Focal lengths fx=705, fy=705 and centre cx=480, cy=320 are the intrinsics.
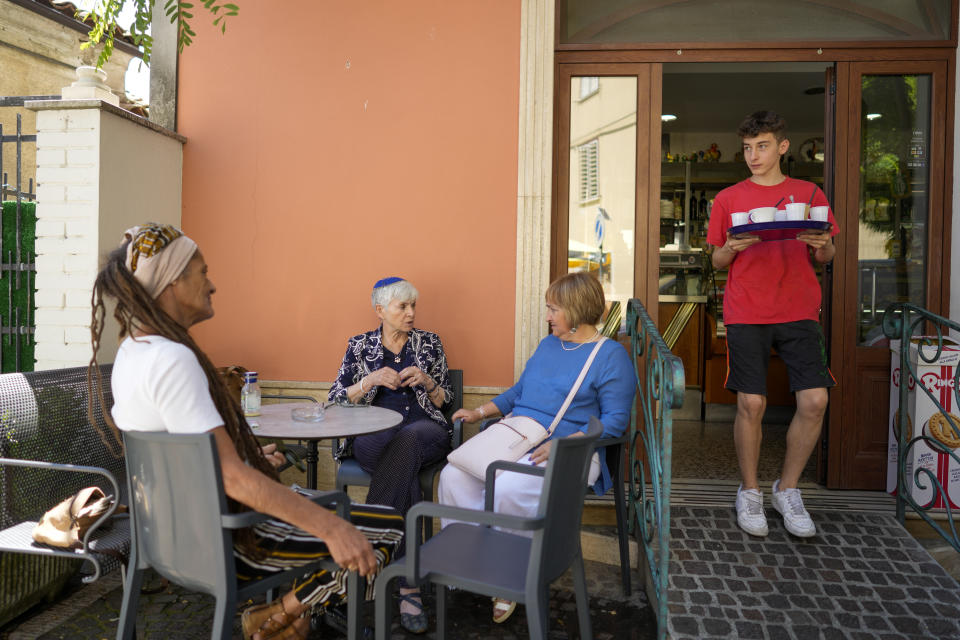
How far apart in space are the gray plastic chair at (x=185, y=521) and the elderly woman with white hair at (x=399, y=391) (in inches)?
45.7

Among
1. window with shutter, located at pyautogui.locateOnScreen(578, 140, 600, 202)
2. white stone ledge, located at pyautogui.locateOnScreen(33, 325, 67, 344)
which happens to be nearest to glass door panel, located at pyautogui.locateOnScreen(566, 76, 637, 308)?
window with shutter, located at pyautogui.locateOnScreen(578, 140, 600, 202)

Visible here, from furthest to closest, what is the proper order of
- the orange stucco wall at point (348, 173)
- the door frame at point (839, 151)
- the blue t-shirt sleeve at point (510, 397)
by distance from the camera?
the orange stucco wall at point (348, 173)
the door frame at point (839, 151)
the blue t-shirt sleeve at point (510, 397)

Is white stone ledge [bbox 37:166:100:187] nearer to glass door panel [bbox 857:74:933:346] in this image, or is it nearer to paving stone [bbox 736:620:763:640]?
paving stone [bbox 736:620:763:640]

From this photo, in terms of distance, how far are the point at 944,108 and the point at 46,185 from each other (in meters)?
5.09

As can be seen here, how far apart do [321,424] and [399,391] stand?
0.73 m

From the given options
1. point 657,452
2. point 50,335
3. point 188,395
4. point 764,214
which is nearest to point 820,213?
point 764,214

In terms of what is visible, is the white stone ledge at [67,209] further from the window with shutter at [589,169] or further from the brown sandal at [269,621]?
the window with shutter at [589,169]

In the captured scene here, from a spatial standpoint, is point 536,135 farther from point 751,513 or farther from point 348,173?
point 751,513

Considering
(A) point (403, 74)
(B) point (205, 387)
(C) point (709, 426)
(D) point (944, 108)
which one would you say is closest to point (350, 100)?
(A) point (403, 74)

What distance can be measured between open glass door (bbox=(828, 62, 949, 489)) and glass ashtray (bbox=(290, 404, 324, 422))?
2958mm

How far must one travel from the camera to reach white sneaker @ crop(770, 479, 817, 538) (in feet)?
10.3

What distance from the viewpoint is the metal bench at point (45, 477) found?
8.57ft

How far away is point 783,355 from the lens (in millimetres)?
3355

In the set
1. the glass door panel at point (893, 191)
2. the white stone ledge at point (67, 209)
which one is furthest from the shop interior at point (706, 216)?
the white stone ledge at point (67, 209)
